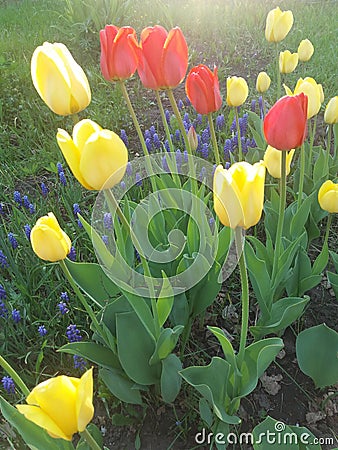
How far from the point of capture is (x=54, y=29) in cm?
417

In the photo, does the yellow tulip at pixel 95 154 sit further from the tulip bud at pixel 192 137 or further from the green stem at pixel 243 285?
the tulip bud at pixel 192 137

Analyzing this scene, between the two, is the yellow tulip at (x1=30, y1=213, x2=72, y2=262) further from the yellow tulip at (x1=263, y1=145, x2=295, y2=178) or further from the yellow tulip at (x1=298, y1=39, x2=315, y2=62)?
the yellow tulip at (x1=298, y1=39, x2=315, y2=62)

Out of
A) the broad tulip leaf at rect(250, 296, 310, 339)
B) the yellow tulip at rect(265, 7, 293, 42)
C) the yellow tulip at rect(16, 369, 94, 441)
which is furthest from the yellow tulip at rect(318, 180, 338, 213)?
the yellow tulip at rect(16, 369, 94, 441)

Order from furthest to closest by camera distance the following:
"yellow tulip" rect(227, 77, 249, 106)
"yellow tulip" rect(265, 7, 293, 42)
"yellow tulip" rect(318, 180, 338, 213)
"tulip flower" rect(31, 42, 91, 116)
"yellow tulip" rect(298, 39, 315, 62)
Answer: "yellow tulip" rect(298, 39, 315, 62)
"yellow tulip" rect(265, 7, 293, 42)
"yellow tulip" rect(227, 77, 249, 106)
"yellow tulip" rect(318, 180, 338, 213)
"tulip flower" rect(31, 42, 91, 116)

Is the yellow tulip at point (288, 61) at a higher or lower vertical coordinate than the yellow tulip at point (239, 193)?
lower

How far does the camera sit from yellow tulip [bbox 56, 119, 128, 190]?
2.84 ft

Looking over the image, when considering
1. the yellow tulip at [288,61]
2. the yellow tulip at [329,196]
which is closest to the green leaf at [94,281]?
the yellow tulip at [329,196]

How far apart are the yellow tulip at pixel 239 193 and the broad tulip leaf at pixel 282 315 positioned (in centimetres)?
46

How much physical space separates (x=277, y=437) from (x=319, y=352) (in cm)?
36

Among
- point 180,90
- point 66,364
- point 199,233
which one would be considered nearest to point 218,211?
point 199,233

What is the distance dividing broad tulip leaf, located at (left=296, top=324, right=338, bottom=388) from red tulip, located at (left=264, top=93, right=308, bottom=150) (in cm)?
52

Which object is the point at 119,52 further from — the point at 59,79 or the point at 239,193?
the point at 239,193

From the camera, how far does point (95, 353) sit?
1.28 metres

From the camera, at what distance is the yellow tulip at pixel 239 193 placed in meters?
0.87
